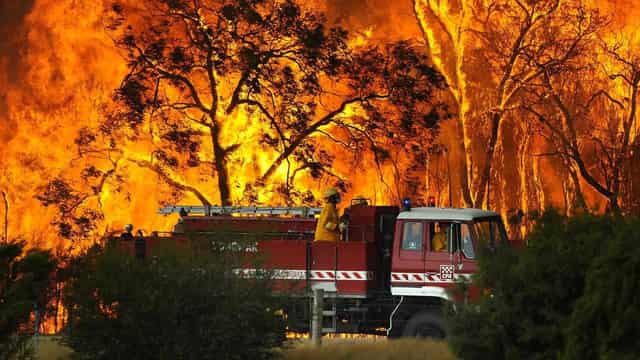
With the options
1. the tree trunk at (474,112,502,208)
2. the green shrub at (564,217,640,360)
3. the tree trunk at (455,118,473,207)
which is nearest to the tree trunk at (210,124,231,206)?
the tree trunk at (455,118,473,207)

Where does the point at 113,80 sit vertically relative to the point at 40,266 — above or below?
above

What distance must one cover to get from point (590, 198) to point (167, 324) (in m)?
17.4

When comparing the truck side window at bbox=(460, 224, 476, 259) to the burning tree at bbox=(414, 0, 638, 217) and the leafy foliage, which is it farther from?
the burning tree at bbox=(414, 0, 638, 217)

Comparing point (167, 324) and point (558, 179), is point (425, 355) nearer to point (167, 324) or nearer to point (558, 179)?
point (167, 324)

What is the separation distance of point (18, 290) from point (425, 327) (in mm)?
6563

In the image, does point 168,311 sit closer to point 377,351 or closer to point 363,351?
point 363,351

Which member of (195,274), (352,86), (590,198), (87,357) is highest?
(352,86)

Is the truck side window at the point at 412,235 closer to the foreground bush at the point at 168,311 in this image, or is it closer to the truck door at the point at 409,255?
the truck door at the point at 409,255

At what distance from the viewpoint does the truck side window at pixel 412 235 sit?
1895cm

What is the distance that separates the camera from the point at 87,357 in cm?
1413

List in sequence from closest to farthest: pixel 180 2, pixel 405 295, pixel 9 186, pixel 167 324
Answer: pixel 167 324
pixel 405 295
pixel 180 2
pixel 9 186

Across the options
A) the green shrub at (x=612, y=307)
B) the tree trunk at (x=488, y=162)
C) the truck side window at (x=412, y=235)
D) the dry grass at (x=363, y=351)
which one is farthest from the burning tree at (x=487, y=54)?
the green shrub at (x=612, y=307)

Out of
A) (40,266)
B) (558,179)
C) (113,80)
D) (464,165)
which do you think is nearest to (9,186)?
(113,80)

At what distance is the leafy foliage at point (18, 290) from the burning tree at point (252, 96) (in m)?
13.3
